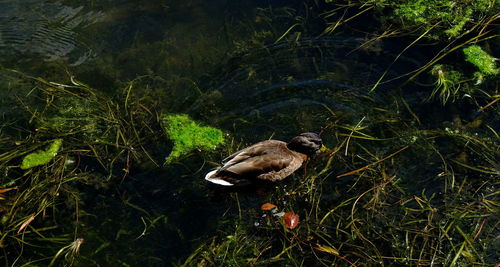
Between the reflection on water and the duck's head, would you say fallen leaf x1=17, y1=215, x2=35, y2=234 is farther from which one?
the duck's head

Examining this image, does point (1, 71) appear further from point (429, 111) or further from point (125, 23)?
point (429, 111)

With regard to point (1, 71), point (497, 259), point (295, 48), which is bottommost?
point (497, 259)

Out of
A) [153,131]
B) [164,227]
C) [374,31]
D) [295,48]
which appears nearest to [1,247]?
[164,227]

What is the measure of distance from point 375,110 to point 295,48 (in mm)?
1262

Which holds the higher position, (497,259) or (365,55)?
(365,55)

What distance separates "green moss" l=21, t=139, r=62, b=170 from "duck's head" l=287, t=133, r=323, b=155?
2291 millimetres

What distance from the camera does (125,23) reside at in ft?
Result: 19.3

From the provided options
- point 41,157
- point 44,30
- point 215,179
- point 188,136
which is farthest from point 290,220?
point 44,30

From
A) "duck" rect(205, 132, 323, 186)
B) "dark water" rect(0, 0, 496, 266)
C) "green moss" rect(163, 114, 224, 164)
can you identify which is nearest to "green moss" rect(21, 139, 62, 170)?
"dark water" rect(0, 0, 496, 266)

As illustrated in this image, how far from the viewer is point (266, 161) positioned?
13.5 ft

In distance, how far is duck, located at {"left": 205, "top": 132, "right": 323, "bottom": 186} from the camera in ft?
13.3

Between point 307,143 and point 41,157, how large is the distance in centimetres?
252

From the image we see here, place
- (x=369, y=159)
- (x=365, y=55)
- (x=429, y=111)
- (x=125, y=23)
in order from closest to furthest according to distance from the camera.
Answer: (x=369, y=159) < (x=429, y=111) < (x=365, y=55) < (x=125, y=23)

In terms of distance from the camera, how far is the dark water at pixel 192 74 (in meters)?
4.05
